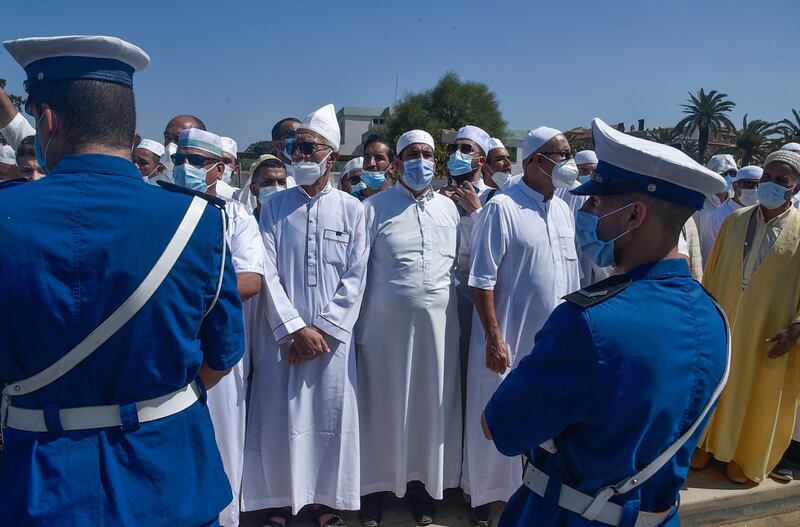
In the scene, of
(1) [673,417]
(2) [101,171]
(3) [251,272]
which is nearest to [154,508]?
(2) [101,171]

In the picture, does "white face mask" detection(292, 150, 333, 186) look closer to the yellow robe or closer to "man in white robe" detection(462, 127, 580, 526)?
"man in white robe" detection(462, 127, 580, 526)

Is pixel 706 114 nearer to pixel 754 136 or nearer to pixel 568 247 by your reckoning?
pixel 754 136

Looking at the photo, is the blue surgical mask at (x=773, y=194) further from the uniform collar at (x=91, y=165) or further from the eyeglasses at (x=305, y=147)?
the uniform collar at (x=91, y=165)

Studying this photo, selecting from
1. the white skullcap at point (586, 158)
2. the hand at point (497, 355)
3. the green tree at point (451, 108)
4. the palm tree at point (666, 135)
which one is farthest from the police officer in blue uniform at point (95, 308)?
the palm tree at point (666, 135)

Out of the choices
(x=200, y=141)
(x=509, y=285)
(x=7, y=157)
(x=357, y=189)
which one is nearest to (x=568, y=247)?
(x=509, y=285)

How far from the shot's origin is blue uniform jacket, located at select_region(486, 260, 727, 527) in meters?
1.53

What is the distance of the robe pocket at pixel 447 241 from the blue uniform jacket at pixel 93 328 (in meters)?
2.36

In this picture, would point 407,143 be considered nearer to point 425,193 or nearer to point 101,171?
point 425,193

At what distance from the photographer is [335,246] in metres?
3.70

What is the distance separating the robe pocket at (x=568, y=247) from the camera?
12.9 ft

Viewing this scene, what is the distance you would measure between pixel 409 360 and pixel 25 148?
2.67 m

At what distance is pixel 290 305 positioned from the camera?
11.5 ft

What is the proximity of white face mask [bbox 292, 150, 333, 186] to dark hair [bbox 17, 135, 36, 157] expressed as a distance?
146 centimetres

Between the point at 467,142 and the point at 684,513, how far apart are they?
3167 millimetres
